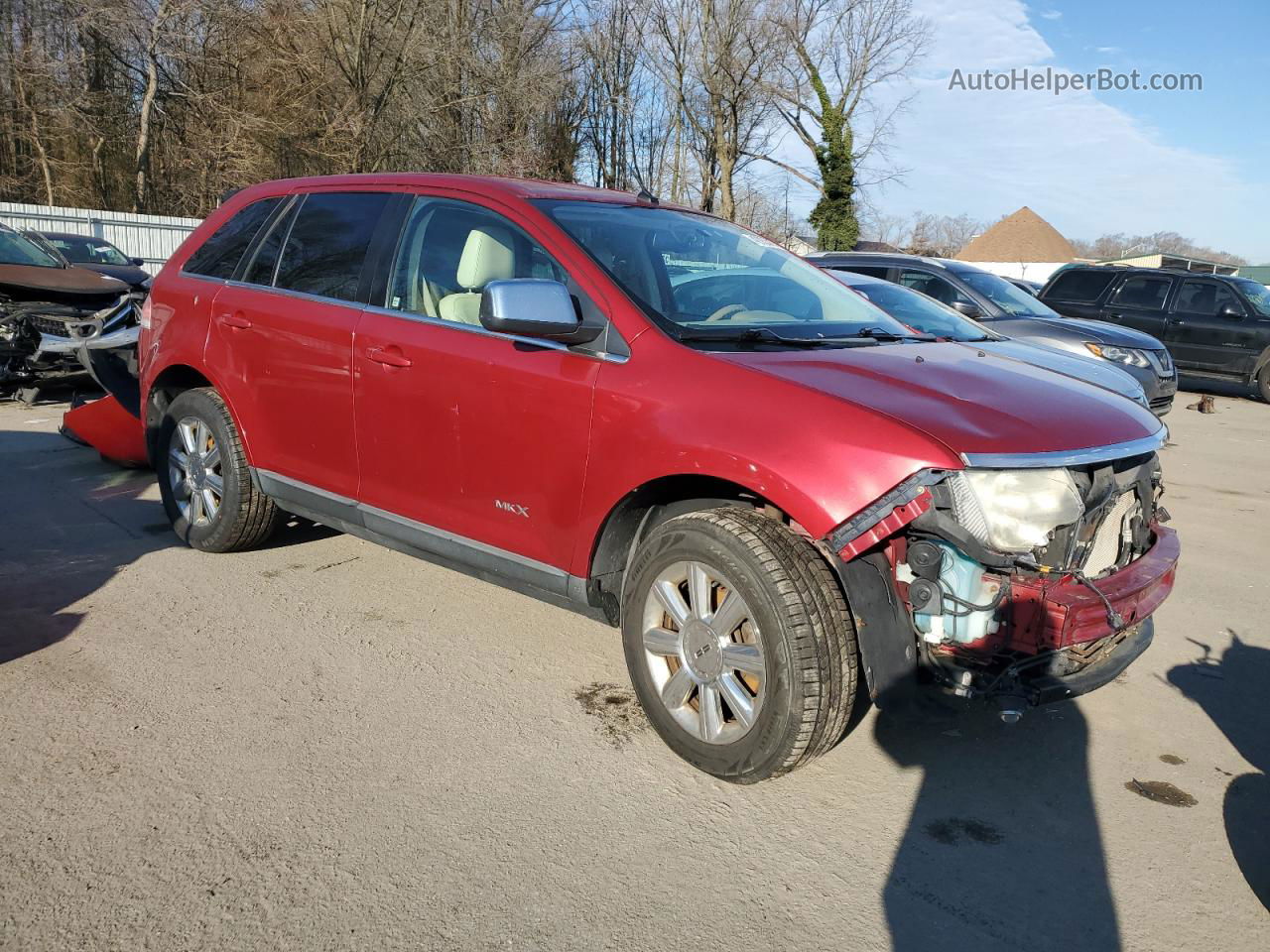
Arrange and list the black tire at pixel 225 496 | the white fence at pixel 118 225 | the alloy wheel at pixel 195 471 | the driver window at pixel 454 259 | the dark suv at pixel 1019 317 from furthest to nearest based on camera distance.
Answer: the white fence at pixel 118 225
the dark suv at pixel 1019 317
the alloy wheel at pixel 195 471
the black tire at pixel 225 496
the driver window at pixel 454 259

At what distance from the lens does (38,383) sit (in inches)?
361

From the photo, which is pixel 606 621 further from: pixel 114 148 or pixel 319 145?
pixel 114 148

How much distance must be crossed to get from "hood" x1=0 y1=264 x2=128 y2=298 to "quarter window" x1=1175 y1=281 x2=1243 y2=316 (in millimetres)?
14630

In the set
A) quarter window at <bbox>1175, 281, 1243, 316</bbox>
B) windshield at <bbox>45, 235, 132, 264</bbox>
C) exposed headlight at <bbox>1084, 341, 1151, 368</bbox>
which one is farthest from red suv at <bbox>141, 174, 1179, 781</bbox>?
windshield at <bbox>45, 235, 132, 264</bbox>

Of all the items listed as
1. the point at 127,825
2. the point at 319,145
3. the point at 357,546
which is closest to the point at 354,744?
the point at 127,825

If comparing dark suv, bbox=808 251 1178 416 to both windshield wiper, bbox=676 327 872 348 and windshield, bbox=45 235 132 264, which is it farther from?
windshield, bbox=45 235 132 264

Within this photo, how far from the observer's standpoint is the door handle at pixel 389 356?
12.8 feet

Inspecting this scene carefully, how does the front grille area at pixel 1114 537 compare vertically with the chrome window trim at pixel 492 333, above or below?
below

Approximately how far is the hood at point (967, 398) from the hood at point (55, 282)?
8500mm

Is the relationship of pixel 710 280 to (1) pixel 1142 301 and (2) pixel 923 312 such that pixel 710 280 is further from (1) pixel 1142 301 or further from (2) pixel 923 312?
(1) pixel 1142 301

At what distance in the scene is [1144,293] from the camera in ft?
50.8

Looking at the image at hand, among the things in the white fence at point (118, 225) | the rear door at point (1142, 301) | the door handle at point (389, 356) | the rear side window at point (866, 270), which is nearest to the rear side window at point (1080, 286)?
the rear door at point (1142, 301)

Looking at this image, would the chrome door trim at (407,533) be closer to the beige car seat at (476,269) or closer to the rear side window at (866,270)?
the beige car seat at (476,269)

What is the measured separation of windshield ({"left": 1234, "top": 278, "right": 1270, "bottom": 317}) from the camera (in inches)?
599
